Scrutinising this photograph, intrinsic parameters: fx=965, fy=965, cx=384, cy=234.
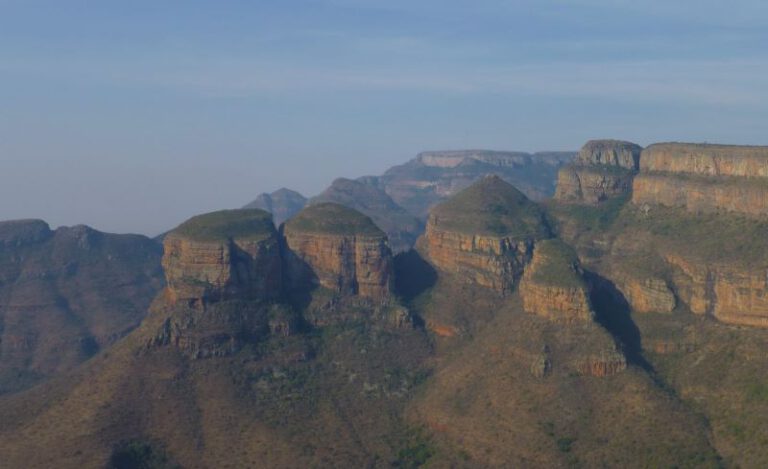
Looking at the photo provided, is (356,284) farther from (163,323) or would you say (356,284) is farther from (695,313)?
(695,313)

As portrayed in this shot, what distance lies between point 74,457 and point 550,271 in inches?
1676

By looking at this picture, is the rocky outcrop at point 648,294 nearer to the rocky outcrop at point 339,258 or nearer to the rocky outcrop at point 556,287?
the rocky outcrop at point 556,287

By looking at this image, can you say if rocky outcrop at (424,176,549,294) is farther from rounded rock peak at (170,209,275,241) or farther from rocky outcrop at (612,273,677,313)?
rounded rock peak at (170,209,275,241)

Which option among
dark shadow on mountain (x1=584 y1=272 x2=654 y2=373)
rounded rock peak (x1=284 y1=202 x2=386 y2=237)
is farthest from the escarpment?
rounded rock peak (x1=284 y1=202 x2=386 y2=237)

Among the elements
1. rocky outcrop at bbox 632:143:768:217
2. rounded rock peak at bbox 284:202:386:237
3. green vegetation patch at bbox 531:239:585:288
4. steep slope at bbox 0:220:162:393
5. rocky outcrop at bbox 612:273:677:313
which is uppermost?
rocky outcrop at bbox 632:143:768:217

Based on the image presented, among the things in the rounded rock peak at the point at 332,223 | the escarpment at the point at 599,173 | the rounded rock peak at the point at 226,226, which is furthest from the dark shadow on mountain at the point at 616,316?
the rounded rock peak at the point at 226,226

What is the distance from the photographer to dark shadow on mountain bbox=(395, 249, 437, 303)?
101938 millimetres

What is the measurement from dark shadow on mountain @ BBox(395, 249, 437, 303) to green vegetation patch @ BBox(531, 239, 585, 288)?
16.2 m

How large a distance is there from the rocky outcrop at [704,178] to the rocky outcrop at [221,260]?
42042mm

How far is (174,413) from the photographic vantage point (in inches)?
3054

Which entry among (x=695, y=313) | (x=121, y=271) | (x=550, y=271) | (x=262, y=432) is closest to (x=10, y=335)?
(x=121, y=271)

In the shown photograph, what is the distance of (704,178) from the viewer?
9906cm

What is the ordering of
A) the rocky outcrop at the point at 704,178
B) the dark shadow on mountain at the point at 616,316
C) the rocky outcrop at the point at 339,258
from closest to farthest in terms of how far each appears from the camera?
the dark shadow on mountain at the point at 616,316 → the rocky outcrop at the point at 704,178 → the rocky outcrop at the point at 339,258

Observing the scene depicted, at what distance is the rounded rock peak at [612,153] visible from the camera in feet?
378
